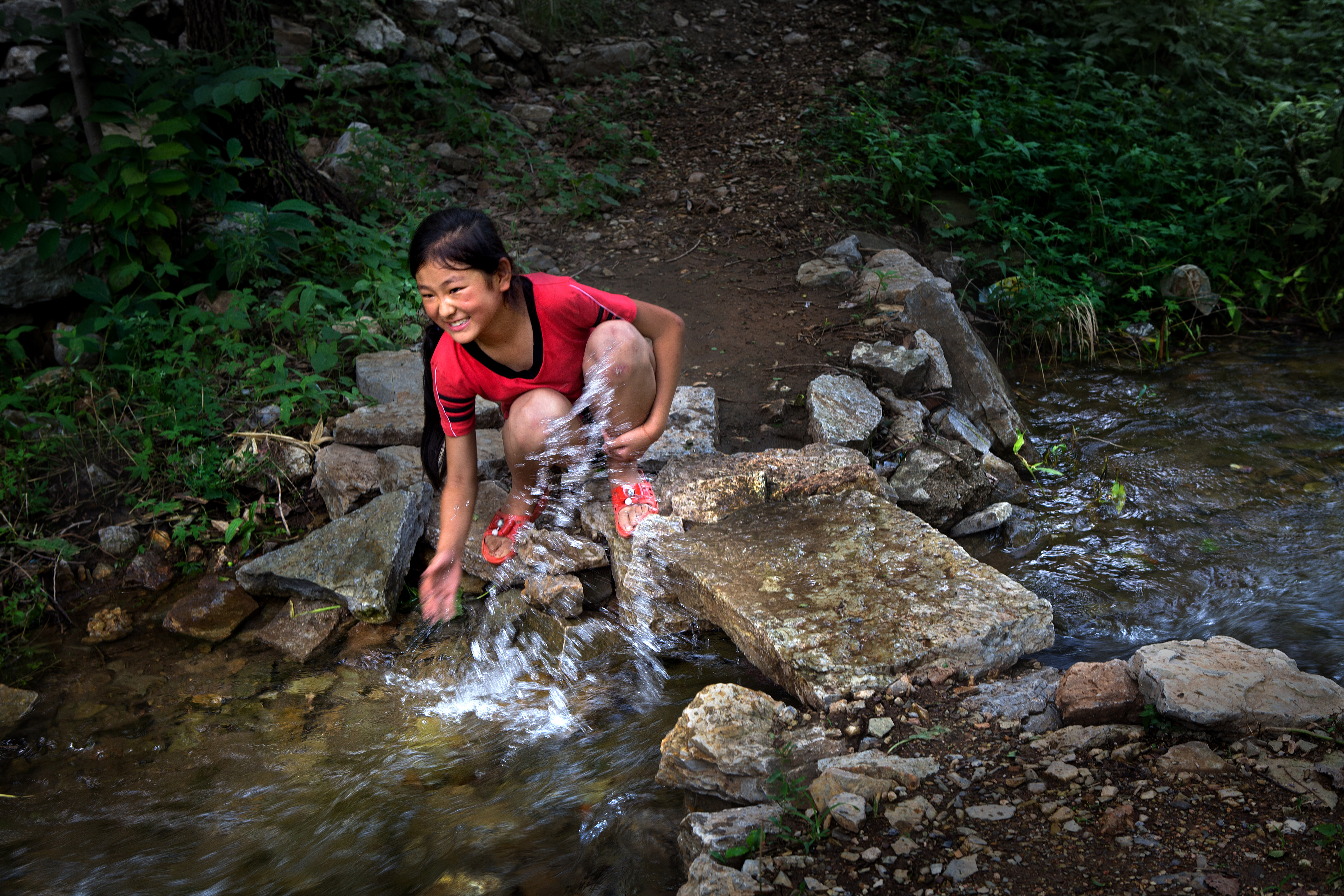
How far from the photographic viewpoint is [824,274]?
4.61 m

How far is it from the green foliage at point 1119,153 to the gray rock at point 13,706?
4538 mm

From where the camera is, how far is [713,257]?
A: 5020 mm

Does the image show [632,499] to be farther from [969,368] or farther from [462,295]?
[969,368]

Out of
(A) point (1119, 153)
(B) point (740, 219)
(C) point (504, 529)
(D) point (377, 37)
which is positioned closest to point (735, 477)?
(C) point (504, 529)

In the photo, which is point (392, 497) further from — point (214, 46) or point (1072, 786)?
point (214, 46)

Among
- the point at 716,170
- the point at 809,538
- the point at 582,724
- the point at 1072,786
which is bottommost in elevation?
the point at 582,724

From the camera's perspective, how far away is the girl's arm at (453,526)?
2504 mm

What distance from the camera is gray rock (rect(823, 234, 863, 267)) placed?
15.6ft

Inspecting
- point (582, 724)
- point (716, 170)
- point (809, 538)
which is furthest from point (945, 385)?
point (716, 170)

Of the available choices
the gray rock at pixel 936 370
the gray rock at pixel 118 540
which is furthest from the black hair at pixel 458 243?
the gray rock at pixel 936 370

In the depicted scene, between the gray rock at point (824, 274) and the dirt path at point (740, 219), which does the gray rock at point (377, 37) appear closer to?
the dirt path at point (740, 219)

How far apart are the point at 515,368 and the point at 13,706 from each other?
186 cm

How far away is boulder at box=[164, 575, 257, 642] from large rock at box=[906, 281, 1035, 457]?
121 inches

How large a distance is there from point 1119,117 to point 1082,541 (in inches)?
153
